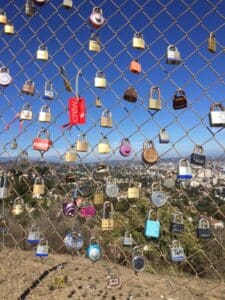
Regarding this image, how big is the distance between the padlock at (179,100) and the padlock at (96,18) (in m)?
0.65

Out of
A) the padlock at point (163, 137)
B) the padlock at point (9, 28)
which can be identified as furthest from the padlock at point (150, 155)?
the padlock at point (9, 28)

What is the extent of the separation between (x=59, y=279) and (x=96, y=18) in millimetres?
1750

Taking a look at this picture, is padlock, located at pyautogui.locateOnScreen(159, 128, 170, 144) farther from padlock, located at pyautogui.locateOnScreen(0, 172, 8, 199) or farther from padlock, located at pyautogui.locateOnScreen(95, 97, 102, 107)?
padlock, located at pyautogui.locateOnScreen(0, 172, 8, 199)

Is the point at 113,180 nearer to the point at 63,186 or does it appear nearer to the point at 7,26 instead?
the point at 63,186

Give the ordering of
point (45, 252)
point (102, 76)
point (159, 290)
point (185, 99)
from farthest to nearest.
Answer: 1. point (159, 290)
2. point (45, 252)
3. point (102, 76)
4. point (185, 99)

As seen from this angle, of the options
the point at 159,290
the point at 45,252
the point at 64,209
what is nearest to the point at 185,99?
the point at 64,209

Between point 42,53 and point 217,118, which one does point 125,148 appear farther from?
point 42,53

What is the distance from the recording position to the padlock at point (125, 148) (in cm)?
262

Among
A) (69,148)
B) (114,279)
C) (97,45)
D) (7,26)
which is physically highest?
(7,26)

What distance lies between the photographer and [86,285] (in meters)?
4.02

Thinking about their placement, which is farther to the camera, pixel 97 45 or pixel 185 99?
pixel 97 45

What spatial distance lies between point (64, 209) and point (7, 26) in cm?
130

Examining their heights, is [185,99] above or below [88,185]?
above

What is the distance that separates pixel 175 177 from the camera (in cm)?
251
